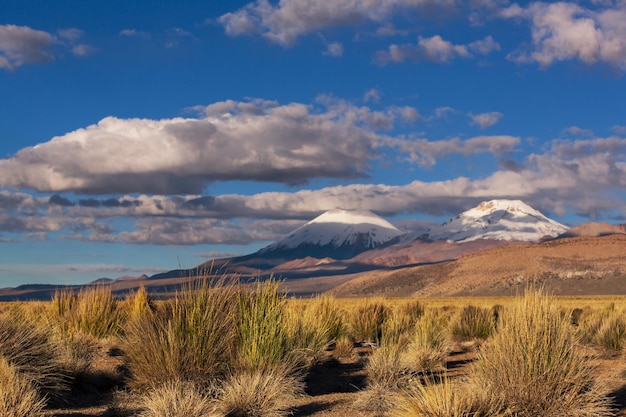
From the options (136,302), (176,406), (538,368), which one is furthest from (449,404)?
(136,302)

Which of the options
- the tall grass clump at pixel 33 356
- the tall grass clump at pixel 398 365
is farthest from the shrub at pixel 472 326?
the tall grass clump at pixel 33 356

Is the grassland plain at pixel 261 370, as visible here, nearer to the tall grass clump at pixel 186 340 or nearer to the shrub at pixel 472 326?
the tall grass clump at pixel 186 340

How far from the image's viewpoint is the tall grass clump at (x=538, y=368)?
362 inches

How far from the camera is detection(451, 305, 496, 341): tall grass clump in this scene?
22.3 m

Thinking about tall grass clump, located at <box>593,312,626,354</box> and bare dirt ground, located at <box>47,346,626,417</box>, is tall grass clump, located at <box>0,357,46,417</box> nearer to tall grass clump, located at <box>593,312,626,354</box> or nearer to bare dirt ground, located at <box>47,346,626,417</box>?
bare dirt ground, located at <box>47,346,626,417</box>

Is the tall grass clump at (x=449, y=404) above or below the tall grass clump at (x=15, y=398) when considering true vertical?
below

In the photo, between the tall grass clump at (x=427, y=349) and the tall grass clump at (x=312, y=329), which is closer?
the tall grass clump at (x=312, y=329)

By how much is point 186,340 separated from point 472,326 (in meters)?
13.8

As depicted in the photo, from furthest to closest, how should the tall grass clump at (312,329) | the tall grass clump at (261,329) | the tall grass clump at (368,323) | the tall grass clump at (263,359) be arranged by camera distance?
the tall grass clump at (368,323), the tall grass clump at (312,329), the tall grass clump at (261,329), the tall grass clump at (263,359)

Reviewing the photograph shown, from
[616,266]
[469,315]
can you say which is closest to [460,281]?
[616,266]

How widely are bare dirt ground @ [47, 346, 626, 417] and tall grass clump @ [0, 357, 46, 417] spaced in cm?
96

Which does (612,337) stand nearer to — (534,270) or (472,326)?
(472,326)

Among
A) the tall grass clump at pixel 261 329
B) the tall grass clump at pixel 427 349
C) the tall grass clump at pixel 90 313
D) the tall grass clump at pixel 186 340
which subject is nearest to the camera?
the tall grass clump at pixel 186 340

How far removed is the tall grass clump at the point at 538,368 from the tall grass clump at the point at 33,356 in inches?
253
